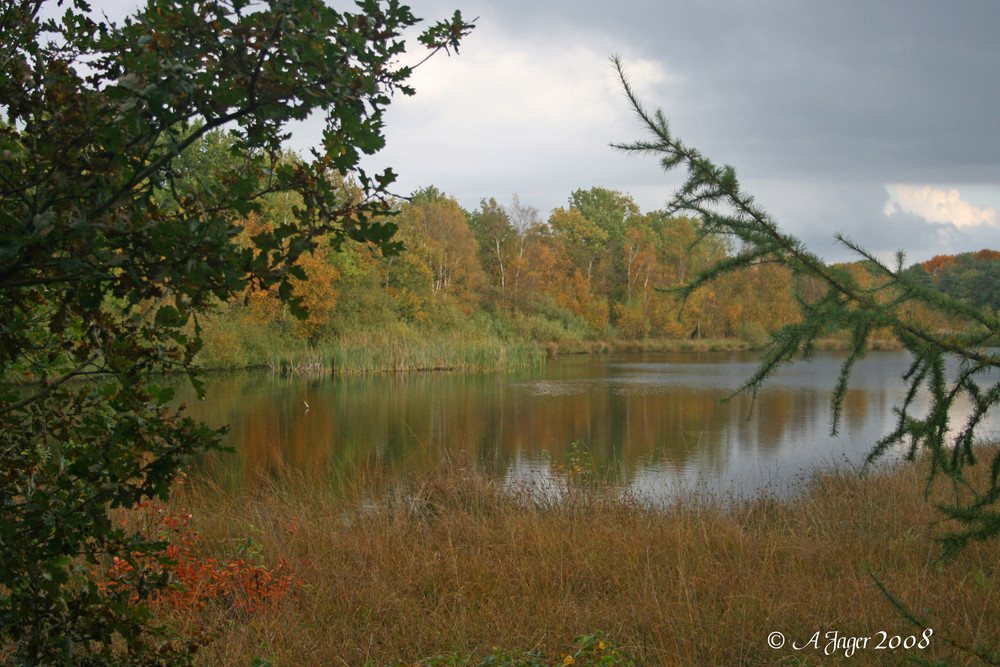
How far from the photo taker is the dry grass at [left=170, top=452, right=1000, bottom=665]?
3160 millimetres

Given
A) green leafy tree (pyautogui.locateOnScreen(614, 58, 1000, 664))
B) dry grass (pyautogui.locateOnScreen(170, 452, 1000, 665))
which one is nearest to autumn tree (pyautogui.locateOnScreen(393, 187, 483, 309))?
dry grass (pyautogui.locateOnScreen(170, 452, 1000, 665))

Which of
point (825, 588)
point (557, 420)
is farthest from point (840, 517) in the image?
point (557, 420)

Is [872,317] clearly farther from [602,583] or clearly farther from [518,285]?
[518,285]

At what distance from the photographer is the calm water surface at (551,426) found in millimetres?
9617

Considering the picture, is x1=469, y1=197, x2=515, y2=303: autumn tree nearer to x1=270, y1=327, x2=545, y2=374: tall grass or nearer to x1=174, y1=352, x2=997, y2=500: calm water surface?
x1=270, y1=327, x2=545, y2=374: tall grass

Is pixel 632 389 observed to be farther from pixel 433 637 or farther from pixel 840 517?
pixel 433 637

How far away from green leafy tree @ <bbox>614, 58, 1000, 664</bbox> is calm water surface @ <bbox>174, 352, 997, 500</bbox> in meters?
4.47

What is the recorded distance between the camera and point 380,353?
2434 cm

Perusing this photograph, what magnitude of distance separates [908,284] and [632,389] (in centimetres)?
1744

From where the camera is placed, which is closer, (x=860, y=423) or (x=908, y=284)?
(x=908, y=284)

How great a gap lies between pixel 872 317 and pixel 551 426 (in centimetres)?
Answer: 1123

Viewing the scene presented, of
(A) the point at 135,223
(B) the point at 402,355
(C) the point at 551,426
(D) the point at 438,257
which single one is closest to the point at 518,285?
(D) the point at 438,257

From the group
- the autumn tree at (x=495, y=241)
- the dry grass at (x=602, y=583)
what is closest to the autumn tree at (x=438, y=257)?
the autumn tree at (x=495, y=241)

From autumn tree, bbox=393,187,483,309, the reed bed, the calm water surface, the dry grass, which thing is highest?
autumn tree, bbox=393,187,483,309
